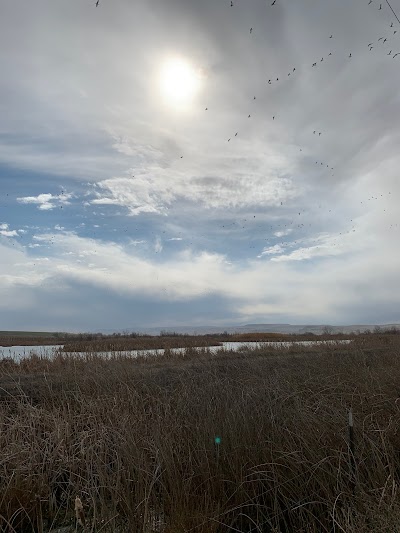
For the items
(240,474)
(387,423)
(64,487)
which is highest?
(387,423)

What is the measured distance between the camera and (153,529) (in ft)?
13.4

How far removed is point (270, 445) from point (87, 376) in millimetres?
6962

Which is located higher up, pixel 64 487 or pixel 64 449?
pixel 64 449

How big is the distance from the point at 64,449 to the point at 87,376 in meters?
5.13

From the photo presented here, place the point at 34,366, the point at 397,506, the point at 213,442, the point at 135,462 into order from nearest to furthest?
the point at 397,506, the point at 135,462, the point at 213,442, the point at 34,366

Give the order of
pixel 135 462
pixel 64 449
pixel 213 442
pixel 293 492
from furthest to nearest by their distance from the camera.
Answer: pixel 64 449
pixel 213 442
pixel 135 462
pixel 293 492

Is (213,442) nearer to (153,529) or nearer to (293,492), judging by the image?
(293,492)

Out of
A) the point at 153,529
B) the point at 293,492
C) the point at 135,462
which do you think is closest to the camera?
the point at 153,529

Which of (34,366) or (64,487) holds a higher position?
(34,366)

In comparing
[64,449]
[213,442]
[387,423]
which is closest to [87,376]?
[64,449]

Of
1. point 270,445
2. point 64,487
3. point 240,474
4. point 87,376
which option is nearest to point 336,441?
point 270,445

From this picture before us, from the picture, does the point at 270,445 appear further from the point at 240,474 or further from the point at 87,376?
the point at 87,376

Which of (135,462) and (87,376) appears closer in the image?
(135,462)

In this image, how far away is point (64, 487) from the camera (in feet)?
18.8
